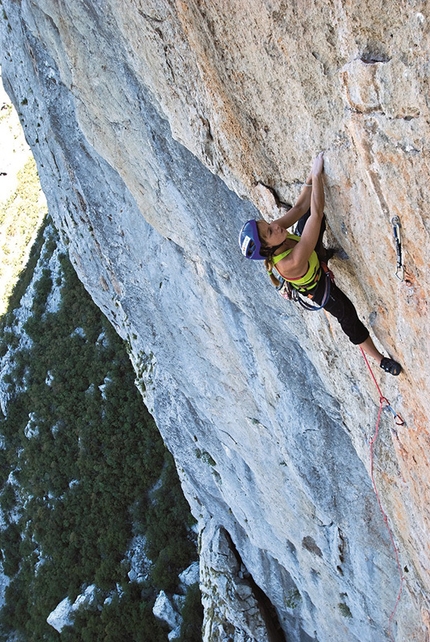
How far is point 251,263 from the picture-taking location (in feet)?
23.0

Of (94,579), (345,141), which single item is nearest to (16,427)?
(94,579)

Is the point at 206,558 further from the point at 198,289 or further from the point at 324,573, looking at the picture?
the point at 198,289

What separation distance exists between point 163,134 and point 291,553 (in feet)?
29.0

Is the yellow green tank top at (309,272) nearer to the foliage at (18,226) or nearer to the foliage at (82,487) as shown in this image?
the foliage at (82,487)

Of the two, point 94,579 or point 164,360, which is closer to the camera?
point 164,360

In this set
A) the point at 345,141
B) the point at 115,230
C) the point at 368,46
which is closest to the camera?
the point at 368,46

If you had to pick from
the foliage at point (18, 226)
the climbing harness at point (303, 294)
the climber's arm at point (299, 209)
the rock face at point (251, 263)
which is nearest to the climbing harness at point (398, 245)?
the rock face at point (251, 263)

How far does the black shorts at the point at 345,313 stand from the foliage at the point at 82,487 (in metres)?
17.4

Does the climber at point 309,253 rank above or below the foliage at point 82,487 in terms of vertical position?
above

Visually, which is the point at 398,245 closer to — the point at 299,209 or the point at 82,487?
the point at 299,209

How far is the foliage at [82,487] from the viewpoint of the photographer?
20703 millimetres

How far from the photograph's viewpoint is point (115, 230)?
11.5 meters

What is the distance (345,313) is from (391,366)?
615mm

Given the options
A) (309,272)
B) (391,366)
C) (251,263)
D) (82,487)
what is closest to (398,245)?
(309,272)
